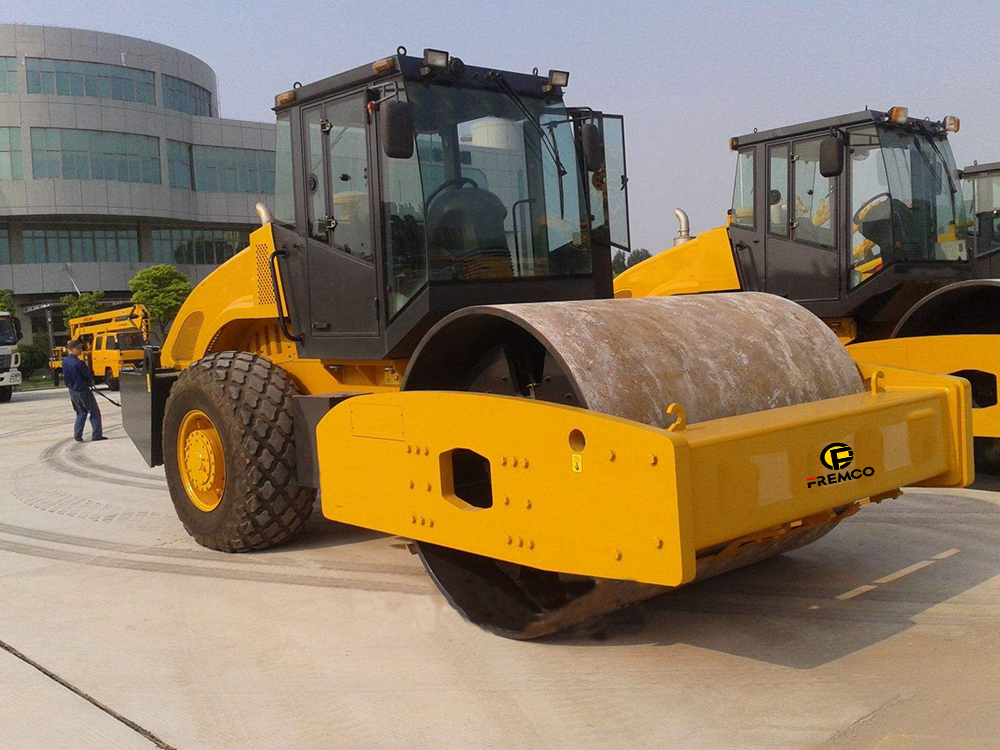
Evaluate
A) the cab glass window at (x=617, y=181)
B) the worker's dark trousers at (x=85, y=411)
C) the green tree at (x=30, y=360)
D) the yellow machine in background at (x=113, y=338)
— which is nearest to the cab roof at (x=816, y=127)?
the cab glass window at (x=617, y=181)

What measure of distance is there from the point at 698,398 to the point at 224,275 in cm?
416

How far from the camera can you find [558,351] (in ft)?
13.0

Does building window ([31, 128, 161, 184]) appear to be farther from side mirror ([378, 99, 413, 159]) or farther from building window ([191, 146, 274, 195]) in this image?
side mirror ([378, 99, 413, 159])

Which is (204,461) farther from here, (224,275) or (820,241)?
(820,241)

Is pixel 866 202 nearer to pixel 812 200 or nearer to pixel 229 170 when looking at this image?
pixel 812 200

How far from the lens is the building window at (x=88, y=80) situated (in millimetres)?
51188

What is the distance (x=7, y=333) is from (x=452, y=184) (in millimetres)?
24780

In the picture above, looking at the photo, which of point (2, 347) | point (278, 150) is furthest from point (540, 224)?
point (2, 347)

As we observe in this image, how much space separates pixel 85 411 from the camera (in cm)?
1408

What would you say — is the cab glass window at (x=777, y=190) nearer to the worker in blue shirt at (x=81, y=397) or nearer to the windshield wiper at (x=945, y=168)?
the windshield wiper at (x=945, y=168)

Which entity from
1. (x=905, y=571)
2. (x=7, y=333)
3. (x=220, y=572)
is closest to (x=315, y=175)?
(x=220, y=572)

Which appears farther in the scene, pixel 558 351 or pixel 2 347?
pixel 2 347

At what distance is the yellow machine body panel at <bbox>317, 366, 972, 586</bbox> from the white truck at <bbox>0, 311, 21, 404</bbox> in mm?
23817

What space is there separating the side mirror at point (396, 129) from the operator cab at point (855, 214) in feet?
13.8
